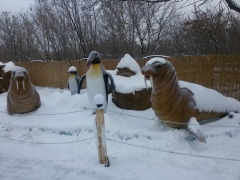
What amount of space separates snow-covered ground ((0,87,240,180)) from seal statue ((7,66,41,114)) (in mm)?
476

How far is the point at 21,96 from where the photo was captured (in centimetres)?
666

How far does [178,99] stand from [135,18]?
1047 cm

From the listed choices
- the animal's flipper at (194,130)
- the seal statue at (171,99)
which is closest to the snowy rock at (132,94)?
the seal statue at (171,99)

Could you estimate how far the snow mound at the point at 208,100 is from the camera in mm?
5200

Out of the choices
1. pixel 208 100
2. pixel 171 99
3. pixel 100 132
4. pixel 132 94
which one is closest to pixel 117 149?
pixel 100 132

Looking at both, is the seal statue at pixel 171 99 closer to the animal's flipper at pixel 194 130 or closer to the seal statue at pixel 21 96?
the animal's flipper at pixel 194 130

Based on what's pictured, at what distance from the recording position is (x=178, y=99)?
4.87 m

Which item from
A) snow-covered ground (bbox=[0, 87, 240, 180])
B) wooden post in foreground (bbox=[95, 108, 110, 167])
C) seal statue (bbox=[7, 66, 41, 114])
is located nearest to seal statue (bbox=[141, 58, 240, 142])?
snow-covered ground (bbox=[0, 87, 240, 180])

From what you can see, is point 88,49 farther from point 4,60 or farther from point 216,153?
point 216,153

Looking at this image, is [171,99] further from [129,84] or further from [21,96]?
[21,96]

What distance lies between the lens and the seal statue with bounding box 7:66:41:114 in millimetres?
6578

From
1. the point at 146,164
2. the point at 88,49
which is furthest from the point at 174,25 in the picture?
the point at 146,164

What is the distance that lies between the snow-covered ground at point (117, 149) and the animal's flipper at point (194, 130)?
0.12m

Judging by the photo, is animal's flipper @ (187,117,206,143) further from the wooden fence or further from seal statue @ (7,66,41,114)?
the wooden fence
